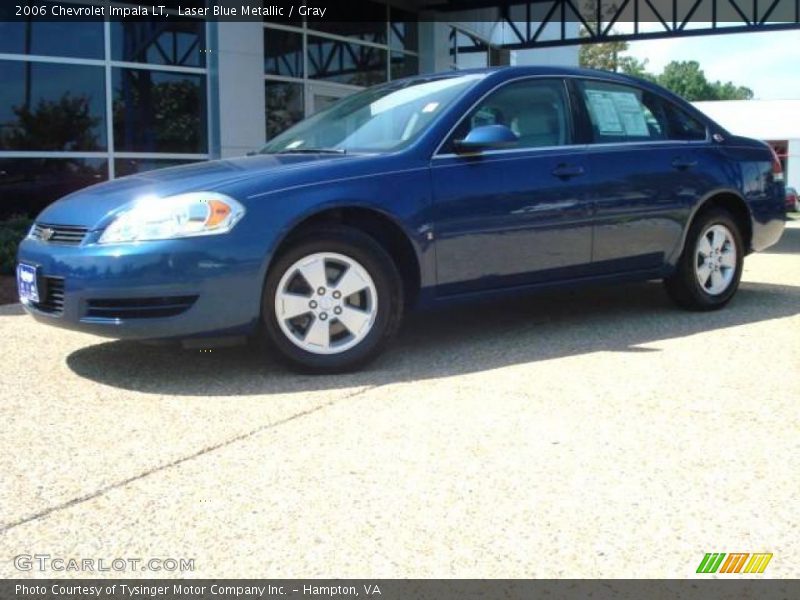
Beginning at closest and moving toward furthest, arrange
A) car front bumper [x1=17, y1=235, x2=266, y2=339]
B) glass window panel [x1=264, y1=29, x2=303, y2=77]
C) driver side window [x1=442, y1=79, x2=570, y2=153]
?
car front bumper [x1=17, y1=235, x2=266, y2=339], driver side window [x1=442, y1=79, x2=570, y2=153], glass window panel [x1=264, y1=29, x2=303, y2=77]

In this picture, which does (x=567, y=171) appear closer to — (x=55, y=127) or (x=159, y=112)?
(x=55, y=127)

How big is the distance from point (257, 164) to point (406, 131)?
0.86m

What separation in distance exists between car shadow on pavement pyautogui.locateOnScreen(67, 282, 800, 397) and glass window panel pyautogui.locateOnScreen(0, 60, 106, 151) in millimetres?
6010

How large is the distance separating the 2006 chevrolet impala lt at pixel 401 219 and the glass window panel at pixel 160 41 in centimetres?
630

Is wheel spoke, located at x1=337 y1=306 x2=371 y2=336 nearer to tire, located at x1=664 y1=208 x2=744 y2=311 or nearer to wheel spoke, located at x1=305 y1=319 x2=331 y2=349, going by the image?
wheel spoke, located at x1=305 y1=319 x2=331 y2=349

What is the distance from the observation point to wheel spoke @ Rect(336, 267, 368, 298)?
14.3 feet

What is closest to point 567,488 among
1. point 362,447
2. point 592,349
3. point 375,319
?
point 362,447

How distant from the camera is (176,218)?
160 inches

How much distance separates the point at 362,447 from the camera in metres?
3.35

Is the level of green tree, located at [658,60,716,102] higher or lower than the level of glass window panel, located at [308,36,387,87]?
higher

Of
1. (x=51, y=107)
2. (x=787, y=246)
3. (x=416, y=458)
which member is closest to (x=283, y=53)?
(x=51, y=107)

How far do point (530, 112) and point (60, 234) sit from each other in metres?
2.78

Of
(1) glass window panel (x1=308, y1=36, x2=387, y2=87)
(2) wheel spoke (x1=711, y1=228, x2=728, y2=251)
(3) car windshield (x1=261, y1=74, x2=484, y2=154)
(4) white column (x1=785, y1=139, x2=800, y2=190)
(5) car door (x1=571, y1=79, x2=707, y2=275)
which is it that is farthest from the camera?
(4) white column (x1=785, y1=139, x2=800, y2=190)

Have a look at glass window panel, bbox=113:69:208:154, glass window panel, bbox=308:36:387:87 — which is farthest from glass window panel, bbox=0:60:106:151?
glass window panel, bbox=308:36:387:87
